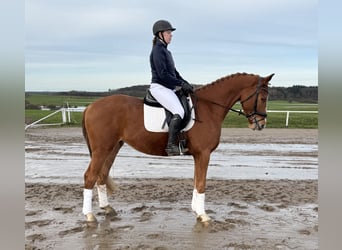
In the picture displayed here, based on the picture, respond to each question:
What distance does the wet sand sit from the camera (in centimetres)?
473

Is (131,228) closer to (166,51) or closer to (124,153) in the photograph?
(166,51)

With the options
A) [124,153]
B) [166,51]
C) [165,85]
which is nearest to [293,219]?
[165,85]

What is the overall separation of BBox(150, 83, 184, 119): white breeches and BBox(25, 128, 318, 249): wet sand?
1611 millimetres

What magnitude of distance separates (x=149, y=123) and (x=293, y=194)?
3270 mm

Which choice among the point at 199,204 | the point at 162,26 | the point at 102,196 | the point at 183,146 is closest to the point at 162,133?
the point at 183,146

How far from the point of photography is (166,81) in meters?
5.47

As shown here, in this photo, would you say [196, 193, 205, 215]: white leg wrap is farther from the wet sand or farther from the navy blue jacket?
the navy blue jacket

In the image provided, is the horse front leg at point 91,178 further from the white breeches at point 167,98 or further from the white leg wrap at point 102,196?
the white breeches at point 167,98

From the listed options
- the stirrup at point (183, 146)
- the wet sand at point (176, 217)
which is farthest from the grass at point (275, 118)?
the stirrup at point (183, 146)

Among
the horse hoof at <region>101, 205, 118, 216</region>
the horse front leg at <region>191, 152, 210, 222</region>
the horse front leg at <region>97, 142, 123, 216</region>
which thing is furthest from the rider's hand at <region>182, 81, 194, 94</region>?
the horse hoof at <region>101, 205, 118, 216</region>

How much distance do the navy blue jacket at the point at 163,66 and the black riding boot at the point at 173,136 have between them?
50 centimetres

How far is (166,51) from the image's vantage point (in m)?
5.39

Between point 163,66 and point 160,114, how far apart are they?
2.29 feet

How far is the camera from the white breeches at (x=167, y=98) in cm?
543
